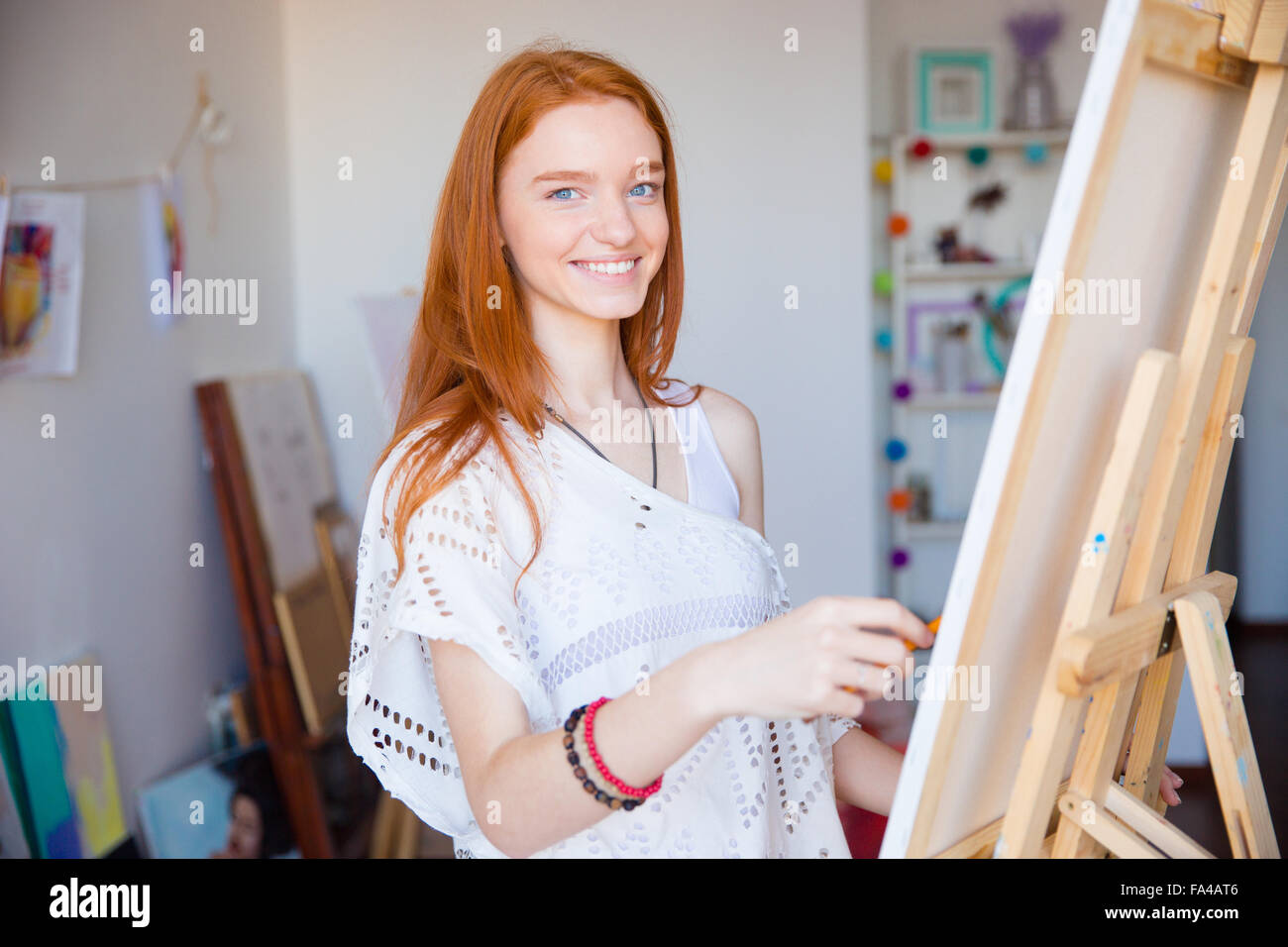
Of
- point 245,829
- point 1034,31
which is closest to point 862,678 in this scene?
point 245,829

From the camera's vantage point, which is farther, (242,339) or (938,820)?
(242,339)

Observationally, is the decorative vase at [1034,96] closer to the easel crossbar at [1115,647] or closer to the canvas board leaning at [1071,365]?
the canvas board leaning at [1071,365]

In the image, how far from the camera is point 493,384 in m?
1.18

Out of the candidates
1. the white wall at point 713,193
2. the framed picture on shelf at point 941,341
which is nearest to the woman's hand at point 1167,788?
the white wall at point 713,193

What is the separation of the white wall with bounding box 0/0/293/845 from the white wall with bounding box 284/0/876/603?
370 mm

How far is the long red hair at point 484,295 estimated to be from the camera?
114cm

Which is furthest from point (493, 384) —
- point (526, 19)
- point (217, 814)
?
point (526, 19)

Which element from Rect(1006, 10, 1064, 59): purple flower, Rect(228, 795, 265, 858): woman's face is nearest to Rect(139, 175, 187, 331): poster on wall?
Rect(228, 795, 265, 858): woman's face

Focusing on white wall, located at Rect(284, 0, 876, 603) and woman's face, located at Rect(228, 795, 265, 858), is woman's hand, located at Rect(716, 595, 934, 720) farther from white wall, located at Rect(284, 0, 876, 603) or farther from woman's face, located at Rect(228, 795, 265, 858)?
white wall, located at Rect(284, 0, 876, 603)

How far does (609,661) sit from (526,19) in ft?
8.84

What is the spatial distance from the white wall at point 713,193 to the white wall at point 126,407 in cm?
37

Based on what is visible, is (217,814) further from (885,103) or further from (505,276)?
(885,103)

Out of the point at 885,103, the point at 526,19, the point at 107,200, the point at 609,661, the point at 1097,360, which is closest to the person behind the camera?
the point at 1097,360

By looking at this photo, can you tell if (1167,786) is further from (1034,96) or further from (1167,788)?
(1034,96)
